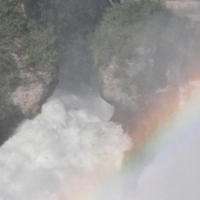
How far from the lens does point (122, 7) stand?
53.7ft

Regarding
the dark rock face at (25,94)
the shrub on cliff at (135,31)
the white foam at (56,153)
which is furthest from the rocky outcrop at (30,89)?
the shrub on cliff at (135,31)

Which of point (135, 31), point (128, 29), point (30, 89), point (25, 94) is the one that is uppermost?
point (135, 31)

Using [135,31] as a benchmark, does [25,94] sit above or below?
below

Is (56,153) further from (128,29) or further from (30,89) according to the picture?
(128,29)

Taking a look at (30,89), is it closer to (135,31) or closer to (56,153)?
(56,153)

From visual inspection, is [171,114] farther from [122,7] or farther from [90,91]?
[122,7]

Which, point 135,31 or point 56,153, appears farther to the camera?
point 135,31

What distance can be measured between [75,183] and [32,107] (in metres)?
4.53

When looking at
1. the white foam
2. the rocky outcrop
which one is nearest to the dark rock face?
the rocky outcrop

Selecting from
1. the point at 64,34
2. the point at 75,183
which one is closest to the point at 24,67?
the point at 64,34

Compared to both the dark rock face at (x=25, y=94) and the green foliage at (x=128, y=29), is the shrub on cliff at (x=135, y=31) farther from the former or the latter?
the dark rock face at (x=25, y=94)

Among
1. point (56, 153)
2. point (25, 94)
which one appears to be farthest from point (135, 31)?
point (56, 153)

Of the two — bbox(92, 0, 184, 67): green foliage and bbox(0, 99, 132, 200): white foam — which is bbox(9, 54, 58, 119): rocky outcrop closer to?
bbox(0, 99, 132, 200): white foam

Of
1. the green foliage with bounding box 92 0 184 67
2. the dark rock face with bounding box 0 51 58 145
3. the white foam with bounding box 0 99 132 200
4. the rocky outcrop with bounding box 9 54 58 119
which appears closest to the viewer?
the white foam with bounding box 0 99 132 200
